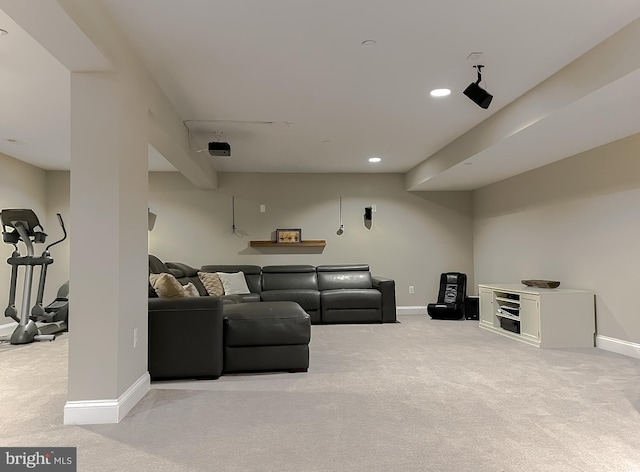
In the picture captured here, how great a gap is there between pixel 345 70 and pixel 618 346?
367 cm

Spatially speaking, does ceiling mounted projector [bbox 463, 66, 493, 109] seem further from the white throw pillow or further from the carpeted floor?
the white throw pillow

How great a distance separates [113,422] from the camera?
264 cm

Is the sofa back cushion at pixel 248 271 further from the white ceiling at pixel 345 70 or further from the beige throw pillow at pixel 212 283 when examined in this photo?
the white ceiling at pixel 345 70

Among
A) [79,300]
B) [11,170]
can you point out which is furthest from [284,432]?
[11,170]

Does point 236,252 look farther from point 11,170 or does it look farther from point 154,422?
point 154,422

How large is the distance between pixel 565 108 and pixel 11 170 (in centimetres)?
652

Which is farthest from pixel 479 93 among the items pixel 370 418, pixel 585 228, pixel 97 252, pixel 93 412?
pixel 93 412

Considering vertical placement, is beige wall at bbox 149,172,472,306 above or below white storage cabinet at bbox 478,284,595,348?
above

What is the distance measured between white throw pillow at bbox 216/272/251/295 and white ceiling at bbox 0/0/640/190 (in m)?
1.96

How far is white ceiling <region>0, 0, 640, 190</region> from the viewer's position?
264 centimetres

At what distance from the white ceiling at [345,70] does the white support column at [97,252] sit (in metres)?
0.53

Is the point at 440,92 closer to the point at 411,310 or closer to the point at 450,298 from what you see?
the point at 450,298

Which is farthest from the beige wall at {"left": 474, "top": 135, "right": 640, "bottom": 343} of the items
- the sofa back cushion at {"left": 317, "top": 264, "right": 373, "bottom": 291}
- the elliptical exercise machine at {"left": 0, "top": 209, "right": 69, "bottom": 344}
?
the elliptical exercise machine at {"left": 0, "top": 209, "right": 69, "bottom": 344}

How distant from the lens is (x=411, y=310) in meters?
7.71
